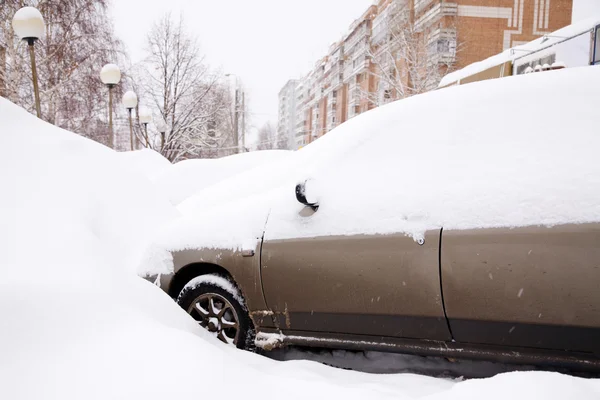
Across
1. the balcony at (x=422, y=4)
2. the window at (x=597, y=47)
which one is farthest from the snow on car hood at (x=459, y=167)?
the balcony at (x=422, y=4)

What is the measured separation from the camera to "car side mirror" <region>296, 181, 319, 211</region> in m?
2.52

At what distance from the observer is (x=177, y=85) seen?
2469 centimetres

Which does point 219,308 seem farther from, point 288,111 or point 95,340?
point 288,111

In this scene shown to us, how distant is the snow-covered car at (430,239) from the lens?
81.5 inches

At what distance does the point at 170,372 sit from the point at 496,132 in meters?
2.05

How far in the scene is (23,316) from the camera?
4.66 ft

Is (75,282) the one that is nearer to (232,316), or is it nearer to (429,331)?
(232,316)

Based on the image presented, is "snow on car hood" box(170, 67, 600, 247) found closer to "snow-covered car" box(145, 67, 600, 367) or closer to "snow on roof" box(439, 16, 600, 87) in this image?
"snow-covered car" box(145, 67, 600, 367)

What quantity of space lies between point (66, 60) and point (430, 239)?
2071 centimetres

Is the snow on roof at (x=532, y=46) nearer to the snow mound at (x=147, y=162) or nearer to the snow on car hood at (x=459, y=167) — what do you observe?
the snow mound at (x=147, y=162)

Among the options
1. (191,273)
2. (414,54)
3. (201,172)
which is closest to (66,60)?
(201,172)

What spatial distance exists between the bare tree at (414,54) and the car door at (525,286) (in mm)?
22866

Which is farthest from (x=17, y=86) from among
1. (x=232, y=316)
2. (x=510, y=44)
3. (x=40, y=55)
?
(x=510, y=44)

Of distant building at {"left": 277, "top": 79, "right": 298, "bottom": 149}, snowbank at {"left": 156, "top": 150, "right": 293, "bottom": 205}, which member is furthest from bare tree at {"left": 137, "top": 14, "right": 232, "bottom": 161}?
distant building at {"left": 277, "top": 79, "right": 298, "bottom": 149}
